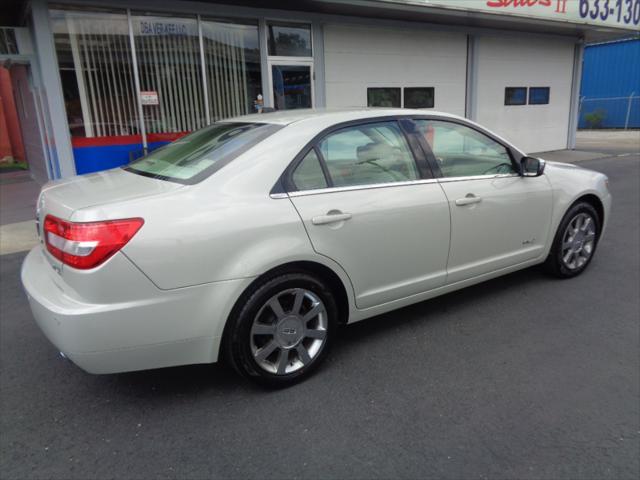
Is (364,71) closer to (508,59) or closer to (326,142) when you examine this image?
(508,59)

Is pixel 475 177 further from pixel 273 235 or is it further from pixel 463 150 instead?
pixel 273 235

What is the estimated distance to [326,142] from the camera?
3.14 m

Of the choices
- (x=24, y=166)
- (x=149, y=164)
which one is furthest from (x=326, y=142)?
(x=24, y=166)

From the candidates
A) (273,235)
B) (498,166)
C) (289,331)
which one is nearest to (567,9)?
(498,166)

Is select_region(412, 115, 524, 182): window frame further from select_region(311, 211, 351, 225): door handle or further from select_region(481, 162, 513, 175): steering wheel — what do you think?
select_region(311, 211, 351, 225): door handle

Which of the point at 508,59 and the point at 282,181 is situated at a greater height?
the point at 508,59

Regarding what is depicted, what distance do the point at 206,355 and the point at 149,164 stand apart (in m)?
1.49

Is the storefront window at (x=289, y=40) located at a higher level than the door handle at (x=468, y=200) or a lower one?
higher

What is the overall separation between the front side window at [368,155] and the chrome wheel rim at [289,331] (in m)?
0.77

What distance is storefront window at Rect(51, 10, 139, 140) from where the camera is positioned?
7988 mm

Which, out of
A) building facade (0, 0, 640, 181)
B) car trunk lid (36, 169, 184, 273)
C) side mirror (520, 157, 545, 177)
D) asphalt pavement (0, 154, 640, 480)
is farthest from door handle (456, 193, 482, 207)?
building facade (0, 0, 640, 181)

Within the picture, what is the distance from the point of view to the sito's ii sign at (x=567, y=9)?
1073cm

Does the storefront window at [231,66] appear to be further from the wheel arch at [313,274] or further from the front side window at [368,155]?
the wheel arch at [313,274]

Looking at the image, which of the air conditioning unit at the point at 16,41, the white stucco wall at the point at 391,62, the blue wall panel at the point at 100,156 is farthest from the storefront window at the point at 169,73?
the white stucco wall at the point at 391,62
